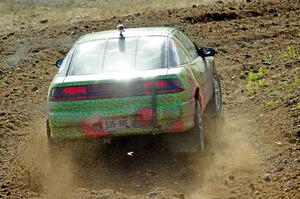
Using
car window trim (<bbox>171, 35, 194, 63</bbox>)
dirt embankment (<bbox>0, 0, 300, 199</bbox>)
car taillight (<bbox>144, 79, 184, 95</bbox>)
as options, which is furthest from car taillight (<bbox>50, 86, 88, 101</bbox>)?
car window trim (<bbox>171, 35, 194, 63</bbox>)

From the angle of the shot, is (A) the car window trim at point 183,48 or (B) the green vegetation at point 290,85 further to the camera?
(B) the green vegetation at point 290,85

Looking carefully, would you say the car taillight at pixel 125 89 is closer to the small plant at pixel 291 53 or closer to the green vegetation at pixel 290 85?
the green vegetation at pixel 290 85

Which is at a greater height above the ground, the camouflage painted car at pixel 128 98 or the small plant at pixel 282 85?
the camouflage painted car at pixel 128 98

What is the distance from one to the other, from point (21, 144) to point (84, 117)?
231 centimetres

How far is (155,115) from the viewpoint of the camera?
7590mm

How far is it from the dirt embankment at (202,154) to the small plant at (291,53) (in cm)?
3

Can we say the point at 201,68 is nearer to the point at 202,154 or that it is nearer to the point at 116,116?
the point at 202,154

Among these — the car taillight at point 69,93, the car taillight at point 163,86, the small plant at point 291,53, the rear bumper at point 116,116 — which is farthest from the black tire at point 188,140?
the small plant at point 291,53

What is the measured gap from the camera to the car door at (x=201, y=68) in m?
8.79

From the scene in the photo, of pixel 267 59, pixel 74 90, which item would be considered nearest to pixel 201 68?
pixel 74 90

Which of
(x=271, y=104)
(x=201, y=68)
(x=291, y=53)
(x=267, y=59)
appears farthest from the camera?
(x=291, y=53)

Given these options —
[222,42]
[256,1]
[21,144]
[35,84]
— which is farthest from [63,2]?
[21,144]

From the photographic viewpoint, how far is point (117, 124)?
7660 mm

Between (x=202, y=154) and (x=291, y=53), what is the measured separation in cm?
685
